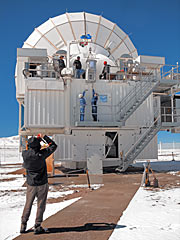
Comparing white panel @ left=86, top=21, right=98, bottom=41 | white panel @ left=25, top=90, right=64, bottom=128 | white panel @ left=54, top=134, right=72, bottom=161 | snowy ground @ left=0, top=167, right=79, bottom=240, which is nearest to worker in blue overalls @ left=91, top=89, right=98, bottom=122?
white panel @ left=25, top=90, right=64, bottom=128

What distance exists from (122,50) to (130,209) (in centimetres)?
1697

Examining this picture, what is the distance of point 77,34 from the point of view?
63.2 feet

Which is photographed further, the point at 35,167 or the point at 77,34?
the point at 77,34

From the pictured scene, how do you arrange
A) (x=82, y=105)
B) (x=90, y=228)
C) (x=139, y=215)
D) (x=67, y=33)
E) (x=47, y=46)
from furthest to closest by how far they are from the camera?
1. (x=47, y=46)
2. (x=67, y=33)
3. (x=82, y=105)
4. (x=139, y=215)
5. (x=90, y=228)

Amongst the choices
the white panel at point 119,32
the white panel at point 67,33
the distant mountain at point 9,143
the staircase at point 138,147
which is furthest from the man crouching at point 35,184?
the distant mountain at point 9,143

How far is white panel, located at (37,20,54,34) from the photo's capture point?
1955 cm

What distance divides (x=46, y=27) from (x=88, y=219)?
1791 centimetres

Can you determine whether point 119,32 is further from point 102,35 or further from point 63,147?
point 63,147

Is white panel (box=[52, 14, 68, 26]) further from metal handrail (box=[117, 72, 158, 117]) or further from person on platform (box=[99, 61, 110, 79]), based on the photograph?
metal handrail (box=[117, 72, 158, 117])

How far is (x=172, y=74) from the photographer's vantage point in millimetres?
16906

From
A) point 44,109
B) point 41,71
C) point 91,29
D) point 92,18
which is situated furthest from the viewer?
point 92,18

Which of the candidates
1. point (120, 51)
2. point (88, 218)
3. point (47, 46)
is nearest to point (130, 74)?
point (120, 51)

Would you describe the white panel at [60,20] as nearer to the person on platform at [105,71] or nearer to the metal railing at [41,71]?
the metal railing at [41,71]

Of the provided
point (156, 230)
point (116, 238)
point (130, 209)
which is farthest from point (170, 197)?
point (116, 238)
